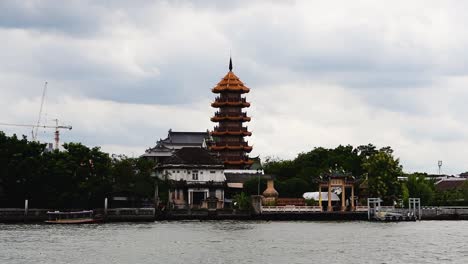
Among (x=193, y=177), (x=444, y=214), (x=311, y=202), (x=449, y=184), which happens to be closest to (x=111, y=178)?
(x=193, y=177)

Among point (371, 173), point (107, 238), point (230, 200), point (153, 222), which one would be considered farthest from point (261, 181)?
point (107, 238)

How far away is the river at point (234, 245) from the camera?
65.1 metres

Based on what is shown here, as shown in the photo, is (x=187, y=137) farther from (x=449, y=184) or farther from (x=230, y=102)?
(x=449, y=184)

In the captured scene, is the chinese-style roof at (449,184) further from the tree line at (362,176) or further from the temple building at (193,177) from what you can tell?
the temple building at (193,177)

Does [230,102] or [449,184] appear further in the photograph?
[449,184]

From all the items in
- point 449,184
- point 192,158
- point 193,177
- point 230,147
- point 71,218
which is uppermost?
point 230,147

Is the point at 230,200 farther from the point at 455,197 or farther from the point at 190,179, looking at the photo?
the point at 455,197

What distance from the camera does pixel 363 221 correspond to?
405ft

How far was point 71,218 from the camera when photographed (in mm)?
118000

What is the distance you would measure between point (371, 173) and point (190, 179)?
32.5 metres

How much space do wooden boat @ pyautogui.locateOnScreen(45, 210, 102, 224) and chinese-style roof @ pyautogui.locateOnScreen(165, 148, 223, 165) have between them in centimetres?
3486

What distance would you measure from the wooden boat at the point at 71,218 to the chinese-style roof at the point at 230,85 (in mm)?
58522

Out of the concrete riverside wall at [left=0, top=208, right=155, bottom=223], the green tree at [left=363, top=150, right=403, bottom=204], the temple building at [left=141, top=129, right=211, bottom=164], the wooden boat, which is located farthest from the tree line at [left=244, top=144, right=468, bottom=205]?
the wooden boat

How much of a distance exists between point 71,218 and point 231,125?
58063 millimetres
